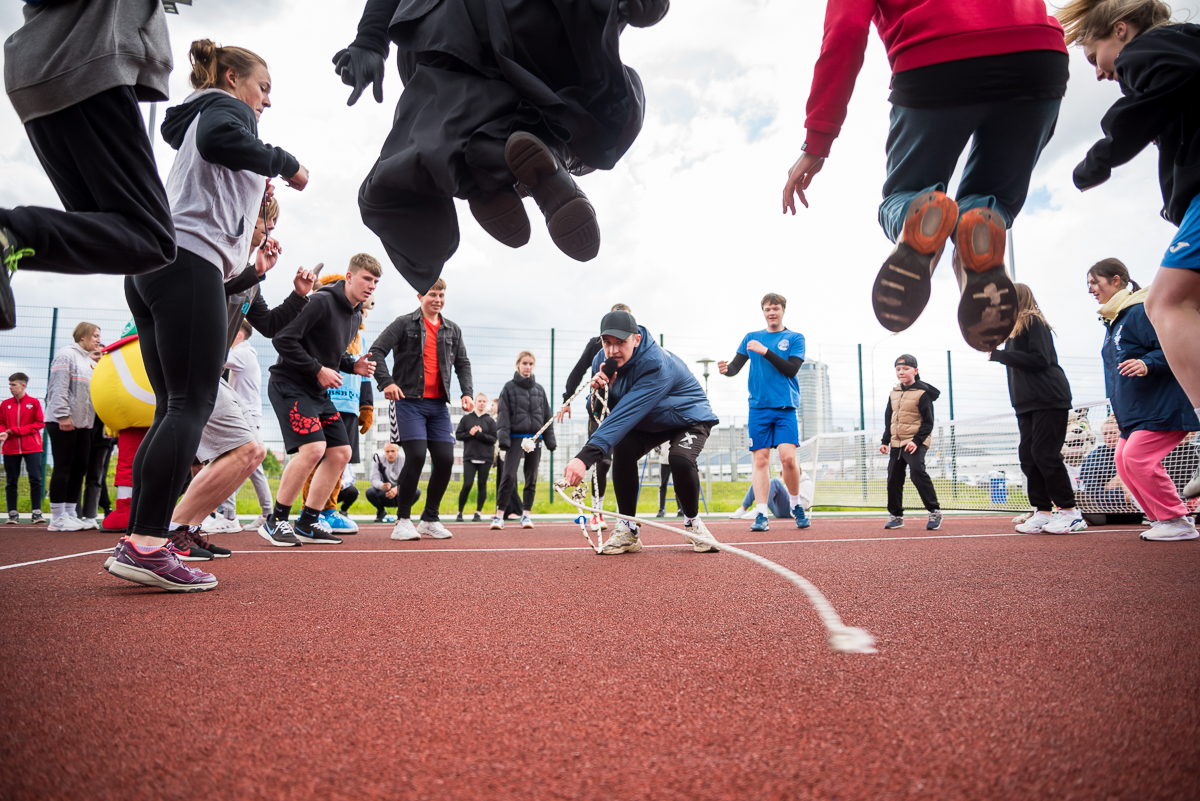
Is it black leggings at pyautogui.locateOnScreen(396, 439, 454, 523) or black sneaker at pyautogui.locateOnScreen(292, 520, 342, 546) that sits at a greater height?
black leggings at pyautogui.locateOnScreen(396, 439, 454, 523)

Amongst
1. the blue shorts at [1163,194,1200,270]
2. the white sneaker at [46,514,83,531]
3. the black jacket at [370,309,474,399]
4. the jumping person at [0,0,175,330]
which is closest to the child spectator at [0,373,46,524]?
the white sneaker at [46,514,83,531]

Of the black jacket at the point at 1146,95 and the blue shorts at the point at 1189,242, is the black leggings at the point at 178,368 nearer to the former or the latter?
the black jacket at the point at 1146,95

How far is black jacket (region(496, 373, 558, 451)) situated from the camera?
7961 mm

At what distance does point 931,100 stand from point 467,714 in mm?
1583

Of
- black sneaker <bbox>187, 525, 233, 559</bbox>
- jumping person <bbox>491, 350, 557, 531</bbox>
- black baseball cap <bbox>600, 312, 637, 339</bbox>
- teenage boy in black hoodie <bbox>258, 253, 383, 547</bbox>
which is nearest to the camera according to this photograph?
black sneaker <bbox>187, 525, 233, 559</bbox>

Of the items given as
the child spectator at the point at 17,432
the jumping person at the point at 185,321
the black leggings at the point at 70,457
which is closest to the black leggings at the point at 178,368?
the jumping person at the point at 185,321

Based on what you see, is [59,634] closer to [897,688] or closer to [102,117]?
[102,117]

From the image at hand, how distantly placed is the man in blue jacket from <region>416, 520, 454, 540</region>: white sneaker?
181 cm

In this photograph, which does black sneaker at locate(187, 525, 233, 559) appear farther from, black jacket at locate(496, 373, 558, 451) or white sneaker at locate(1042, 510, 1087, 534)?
white sneaker at locate(1042, 510, 1087, 534)

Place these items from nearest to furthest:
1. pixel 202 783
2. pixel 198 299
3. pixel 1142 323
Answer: pixel 202 783 → pixel 198 299 → pixel 1142 323

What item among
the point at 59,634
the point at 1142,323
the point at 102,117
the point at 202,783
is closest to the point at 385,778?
the point at 202,783

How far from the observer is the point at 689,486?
4.43 metres

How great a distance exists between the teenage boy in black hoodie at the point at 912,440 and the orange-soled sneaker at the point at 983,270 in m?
5.49

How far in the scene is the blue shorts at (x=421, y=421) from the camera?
5.45 meters
